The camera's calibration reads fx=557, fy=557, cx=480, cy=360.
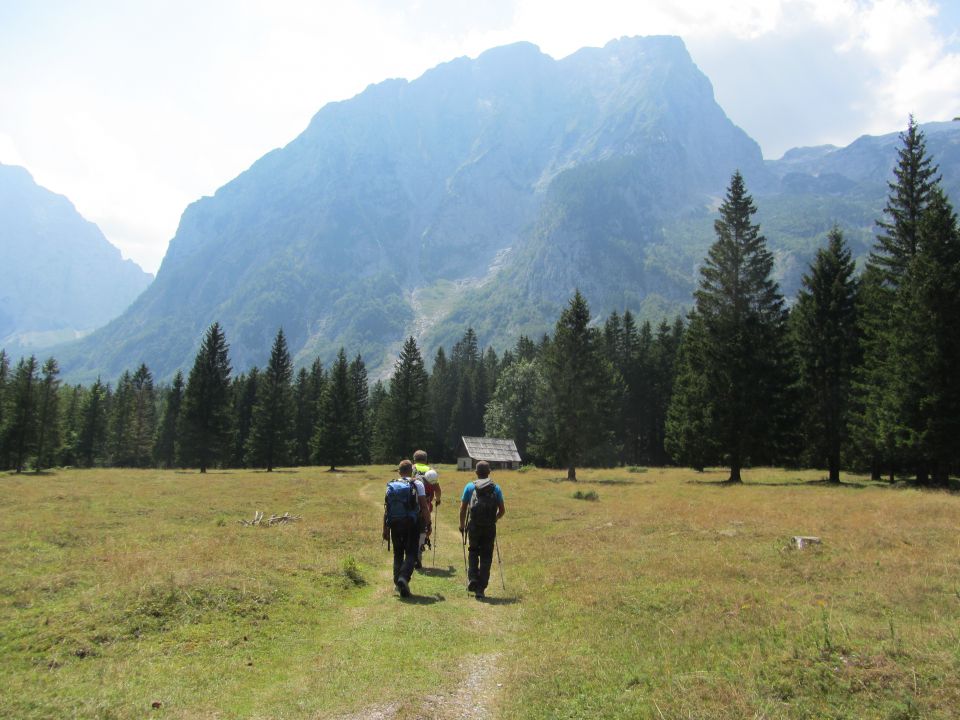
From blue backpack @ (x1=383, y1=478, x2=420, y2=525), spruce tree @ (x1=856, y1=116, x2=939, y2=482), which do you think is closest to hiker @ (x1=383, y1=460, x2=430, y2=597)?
blue backpack @ (x1=383, y1=478, x2=420, y2=525)

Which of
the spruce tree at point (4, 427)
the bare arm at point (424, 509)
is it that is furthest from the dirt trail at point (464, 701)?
the spruce tree at point (4, 427)

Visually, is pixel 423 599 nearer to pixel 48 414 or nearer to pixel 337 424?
pixel 337 424

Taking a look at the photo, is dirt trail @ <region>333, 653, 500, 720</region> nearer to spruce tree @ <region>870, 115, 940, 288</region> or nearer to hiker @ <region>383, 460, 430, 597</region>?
hiker @ <region>383, 460, 430, 597</region>

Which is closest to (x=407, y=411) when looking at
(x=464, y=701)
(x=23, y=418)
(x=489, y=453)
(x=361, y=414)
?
(x=489, y=453)

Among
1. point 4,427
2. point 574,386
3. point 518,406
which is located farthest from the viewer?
point 518,406

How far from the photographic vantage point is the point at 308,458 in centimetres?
9800

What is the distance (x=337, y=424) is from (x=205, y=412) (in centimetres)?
1672

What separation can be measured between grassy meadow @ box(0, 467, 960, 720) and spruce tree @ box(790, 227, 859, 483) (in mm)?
22139

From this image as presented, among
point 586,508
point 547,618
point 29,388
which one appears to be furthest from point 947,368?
point 29,388

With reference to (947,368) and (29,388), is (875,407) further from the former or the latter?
(29,388)

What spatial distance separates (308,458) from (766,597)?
95.9 metres

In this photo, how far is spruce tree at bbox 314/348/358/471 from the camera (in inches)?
2899

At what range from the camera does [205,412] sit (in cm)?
7206

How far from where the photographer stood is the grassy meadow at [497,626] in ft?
20.5
